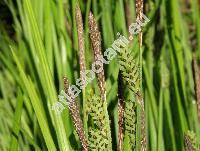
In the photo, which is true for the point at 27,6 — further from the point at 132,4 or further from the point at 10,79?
the point at 10,79

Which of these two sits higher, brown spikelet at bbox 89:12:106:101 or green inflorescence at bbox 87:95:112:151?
brown spikelet at bbox 89:12:106:101

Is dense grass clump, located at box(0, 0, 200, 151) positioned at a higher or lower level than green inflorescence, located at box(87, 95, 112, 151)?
higher

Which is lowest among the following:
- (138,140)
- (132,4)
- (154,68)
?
(138,140)

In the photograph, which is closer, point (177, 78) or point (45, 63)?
point (45, 63)

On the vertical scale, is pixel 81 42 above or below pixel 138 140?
above

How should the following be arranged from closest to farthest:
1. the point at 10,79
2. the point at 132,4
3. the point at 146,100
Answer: the point at 146,100 → the point at 132,4 → the point at 10,79

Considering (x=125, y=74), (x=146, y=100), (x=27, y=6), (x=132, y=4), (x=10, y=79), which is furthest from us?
(x=10, y=79)

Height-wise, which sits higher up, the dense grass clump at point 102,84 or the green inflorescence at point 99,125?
the dense grass clump at point 102,84

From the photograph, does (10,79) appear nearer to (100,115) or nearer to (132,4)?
(132,4)

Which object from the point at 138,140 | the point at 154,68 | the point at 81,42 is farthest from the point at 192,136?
the point at 154,68

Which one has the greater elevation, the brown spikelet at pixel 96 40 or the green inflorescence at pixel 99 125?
the brown spikelet at pixel 96 40
